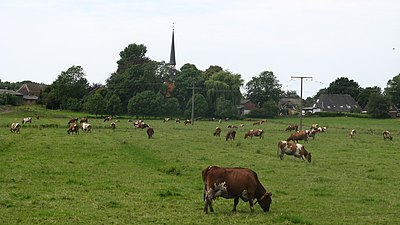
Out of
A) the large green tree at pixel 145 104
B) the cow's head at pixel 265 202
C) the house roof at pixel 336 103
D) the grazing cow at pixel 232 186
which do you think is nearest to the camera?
the grazing cow at pixel 232 186

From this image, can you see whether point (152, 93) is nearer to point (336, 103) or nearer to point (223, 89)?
point (223, 89)

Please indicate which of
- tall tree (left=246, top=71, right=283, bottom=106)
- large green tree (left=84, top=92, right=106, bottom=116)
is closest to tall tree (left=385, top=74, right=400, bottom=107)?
tall tree (left=246, top=71, right=283, bottom=106)

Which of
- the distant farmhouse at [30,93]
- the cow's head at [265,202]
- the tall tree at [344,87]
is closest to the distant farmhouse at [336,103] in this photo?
the tall tree at [344,87]

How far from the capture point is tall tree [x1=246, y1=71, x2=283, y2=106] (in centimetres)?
13425

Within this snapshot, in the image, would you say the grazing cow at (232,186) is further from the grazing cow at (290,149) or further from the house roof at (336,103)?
the house roof at (336,103)

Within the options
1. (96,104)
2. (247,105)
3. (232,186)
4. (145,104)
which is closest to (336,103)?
(247,105)

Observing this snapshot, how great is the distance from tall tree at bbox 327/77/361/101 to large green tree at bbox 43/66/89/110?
246 feet

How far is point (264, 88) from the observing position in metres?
136

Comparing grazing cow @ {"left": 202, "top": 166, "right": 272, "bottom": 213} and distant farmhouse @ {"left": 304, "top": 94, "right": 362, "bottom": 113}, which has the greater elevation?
distant farmhouse @ {"left": 304, "top": 94, "right": 362, "bottom": 113}

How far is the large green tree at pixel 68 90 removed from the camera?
110431 millimetres

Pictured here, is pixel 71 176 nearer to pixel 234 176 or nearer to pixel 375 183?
pixel 234 176

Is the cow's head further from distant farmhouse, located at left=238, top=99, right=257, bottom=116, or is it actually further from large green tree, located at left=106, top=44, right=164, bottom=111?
distant farmhouse, located at left=238, top=99, right=257, bottom=116

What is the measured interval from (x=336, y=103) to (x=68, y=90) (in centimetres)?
7260

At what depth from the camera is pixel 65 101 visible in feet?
365
